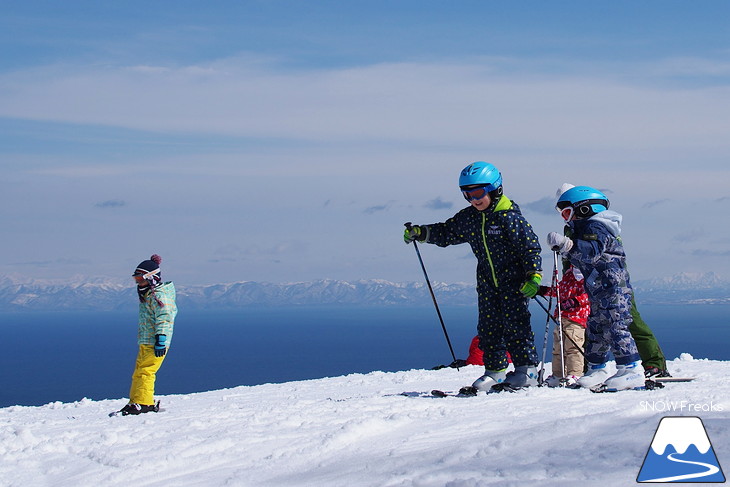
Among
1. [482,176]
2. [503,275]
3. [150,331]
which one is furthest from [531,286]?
[150,331]

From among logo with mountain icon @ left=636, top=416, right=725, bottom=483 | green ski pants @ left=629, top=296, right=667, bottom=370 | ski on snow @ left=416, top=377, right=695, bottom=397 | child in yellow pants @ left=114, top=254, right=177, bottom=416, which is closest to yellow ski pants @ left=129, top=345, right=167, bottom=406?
child in yellow pants @ left=114, top=254, right=177, bottom=416

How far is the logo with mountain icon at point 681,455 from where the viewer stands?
374cm

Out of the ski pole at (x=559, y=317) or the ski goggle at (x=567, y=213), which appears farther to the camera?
the ski pole at (x=559, y=317)

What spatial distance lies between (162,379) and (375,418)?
431 feet

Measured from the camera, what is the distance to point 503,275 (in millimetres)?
7172

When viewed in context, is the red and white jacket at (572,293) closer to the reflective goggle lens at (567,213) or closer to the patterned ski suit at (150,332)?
the reflective goggle lens at (567,213)

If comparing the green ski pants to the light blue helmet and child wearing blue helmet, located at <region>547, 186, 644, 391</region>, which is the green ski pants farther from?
the light blue helmet

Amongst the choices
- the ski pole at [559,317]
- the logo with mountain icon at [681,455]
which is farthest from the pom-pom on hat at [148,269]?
the logo with mountain icon at [681,455]

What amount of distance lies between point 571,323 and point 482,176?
7.62 ft

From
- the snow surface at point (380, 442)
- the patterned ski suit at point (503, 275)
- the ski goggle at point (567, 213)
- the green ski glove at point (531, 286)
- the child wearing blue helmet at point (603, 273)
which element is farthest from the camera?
the ski goggle at point (567, 213)

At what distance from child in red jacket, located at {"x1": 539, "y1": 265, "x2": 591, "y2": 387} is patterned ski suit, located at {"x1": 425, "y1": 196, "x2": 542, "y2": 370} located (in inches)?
42.7

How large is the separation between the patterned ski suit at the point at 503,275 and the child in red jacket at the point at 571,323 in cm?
108

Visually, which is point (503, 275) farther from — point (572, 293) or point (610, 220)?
point (572, 293)

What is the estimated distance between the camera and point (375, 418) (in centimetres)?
564
